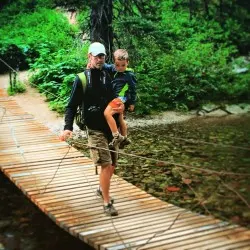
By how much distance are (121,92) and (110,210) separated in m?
1.43

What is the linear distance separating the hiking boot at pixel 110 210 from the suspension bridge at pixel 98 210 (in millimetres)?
59

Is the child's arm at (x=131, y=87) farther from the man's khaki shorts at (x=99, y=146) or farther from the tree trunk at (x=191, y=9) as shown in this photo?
the tree trunk at (x=191, y=9)

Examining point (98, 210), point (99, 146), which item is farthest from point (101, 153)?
point (98, 210)

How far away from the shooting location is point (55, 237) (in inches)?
225

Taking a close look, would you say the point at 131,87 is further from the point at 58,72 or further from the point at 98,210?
the point at 58,72

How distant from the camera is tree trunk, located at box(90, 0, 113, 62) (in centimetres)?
1192

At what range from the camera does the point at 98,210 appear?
5473mm

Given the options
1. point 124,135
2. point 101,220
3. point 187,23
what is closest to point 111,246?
point 101,220

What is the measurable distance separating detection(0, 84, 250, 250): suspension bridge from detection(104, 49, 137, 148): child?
890mm

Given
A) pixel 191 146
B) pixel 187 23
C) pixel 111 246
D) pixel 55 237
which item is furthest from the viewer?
pixel 187 23

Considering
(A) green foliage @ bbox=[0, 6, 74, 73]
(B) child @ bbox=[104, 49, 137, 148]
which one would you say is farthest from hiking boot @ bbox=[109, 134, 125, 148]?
(A) green foliage @ bbox=[0, 6, 74, 73]

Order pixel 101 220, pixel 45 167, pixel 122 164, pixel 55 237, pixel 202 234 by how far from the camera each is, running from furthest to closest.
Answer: pixel 122 164
pixel 45 167
pixel 55 237
pixel 101 220
pixel 202 234

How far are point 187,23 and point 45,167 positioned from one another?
14965 millimetres

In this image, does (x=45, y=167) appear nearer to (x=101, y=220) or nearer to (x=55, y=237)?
Answer: (x=55, y=237)
